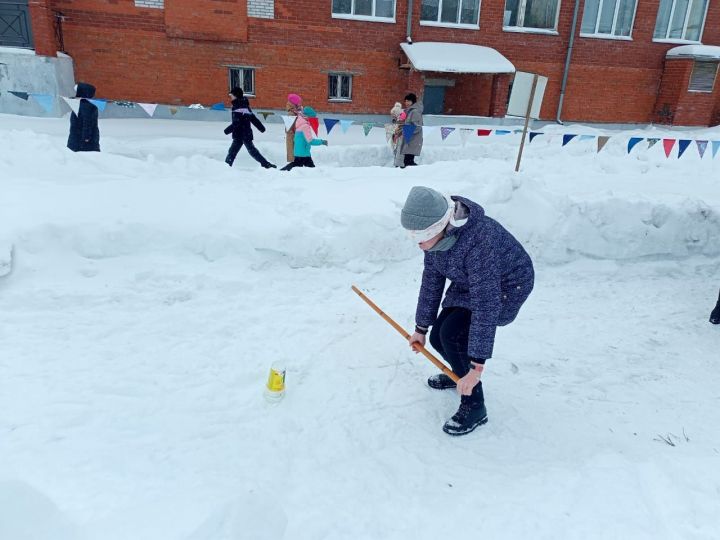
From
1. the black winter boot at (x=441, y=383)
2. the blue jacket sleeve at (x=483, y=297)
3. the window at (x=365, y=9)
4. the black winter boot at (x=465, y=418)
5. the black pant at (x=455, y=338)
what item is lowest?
the black winter boot at (x=441, y=383)

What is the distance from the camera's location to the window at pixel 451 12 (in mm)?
15125

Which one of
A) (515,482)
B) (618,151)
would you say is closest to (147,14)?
(618,151)

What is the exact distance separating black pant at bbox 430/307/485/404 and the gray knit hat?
70 centimetres

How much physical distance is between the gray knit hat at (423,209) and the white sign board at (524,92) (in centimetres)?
562

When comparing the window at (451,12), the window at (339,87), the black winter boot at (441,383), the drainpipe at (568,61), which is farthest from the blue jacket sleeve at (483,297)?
the drainpipe at (568,61)

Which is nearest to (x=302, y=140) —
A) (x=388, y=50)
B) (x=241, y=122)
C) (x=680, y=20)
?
(x=241, y=122)

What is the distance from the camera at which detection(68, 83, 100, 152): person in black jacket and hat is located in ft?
24.5

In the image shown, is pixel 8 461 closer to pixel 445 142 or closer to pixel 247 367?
pixel 247 367

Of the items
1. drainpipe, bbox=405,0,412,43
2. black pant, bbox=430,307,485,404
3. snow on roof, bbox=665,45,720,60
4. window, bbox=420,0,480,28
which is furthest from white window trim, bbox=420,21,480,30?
black pant, bbox=430,307,485,404

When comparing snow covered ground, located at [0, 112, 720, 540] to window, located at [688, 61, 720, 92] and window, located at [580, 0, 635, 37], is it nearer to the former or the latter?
window, located at [580, 0, 635, 37]

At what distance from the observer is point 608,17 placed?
15.9 m

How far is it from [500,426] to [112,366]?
2607mm

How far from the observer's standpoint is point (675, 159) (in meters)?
11.7

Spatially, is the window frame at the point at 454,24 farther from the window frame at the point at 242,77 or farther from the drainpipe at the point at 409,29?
the window frame at the point at 242,77
